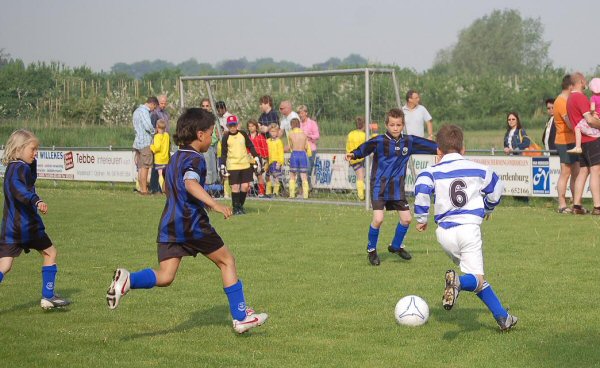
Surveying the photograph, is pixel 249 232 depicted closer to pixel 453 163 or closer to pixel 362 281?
pixel 362 281

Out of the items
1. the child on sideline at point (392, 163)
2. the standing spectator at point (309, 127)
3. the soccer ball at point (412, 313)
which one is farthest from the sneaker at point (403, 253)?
the standing spectator at point (309, 127)

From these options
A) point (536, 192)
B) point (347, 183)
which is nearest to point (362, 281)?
point (536, 192)

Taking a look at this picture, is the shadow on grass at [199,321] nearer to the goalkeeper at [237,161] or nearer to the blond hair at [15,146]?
the blond hair at [15,146]

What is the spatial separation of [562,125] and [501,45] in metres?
96.9

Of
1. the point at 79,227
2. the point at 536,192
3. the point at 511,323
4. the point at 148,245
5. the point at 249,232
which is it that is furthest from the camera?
the point at 536,192

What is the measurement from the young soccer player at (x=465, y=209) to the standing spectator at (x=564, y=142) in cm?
921

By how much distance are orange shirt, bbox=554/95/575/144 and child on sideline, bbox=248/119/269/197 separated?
647 centimetres

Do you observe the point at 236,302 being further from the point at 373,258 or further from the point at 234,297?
the point at 373,258

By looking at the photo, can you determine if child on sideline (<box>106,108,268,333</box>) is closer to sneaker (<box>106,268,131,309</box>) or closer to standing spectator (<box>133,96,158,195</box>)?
sneaker (<box>106,268,131,309</box>)

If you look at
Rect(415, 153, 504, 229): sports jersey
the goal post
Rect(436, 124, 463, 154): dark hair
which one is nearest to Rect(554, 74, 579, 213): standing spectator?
the goal post

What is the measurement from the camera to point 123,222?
16.3 m

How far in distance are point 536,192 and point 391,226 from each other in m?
4.40

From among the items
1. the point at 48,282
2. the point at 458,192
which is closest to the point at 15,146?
the point at 48,282

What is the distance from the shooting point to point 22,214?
852cm
